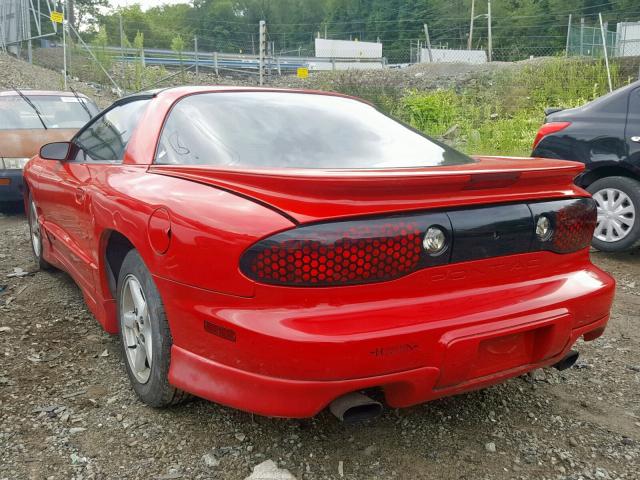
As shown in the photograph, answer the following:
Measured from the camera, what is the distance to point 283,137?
2.63 m

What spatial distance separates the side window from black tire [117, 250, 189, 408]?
68 cm

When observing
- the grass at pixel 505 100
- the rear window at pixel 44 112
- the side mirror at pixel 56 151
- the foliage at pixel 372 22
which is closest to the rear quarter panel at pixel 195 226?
the side mirror at pixel 56 151

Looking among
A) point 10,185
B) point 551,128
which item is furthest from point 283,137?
point 10,185

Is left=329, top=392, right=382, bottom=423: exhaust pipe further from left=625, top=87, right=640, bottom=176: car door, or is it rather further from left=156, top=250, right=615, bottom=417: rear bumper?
left=625, top=87, right=640, bottom=176: car door

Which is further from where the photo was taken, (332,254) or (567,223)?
(567,223)

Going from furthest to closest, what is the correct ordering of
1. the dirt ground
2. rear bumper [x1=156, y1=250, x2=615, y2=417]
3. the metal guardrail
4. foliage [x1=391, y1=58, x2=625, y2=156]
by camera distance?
the metal guardrail
foliage [x1=391, y1=58, x2=625, y2=156]
the dirt ground
rear bumper [x1=156, y1=250, x2=615, y2=417]

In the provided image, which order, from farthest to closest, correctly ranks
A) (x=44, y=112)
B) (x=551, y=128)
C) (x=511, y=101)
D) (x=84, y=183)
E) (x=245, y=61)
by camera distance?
(x=245, y=61) < (x=511, y=101) < (x=44, y=112) < (x=551, y=128) < (x=84, y=183)

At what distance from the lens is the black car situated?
4949 millimetres

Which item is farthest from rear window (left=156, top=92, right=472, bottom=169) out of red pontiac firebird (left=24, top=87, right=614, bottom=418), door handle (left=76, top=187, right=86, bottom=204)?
door handle (left=76, top=187, right=86, bottom=204)

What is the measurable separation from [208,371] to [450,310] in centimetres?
85

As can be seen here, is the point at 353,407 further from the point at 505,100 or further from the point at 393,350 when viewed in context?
the point at 505,100

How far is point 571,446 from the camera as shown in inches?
91.6

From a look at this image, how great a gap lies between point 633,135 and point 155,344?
4373 millimetres

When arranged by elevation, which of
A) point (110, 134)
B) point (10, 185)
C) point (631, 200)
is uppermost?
point (110, 134)
